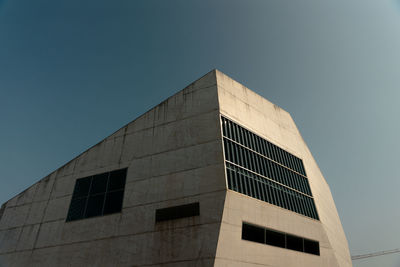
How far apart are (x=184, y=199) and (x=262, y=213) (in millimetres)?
6474

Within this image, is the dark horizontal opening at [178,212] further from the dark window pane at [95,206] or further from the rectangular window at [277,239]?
the dark window pane at [95,206]

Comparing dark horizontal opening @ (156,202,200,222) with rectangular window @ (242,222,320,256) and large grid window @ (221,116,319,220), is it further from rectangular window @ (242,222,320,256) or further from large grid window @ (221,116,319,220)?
rectangular window @ (242,222,320,256)

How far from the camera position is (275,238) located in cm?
2223

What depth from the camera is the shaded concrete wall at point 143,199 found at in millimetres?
19938

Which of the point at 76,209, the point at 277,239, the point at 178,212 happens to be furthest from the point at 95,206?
the point at 277,239

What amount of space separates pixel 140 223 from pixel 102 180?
6.95 metres

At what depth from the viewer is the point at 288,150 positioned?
1209 inches

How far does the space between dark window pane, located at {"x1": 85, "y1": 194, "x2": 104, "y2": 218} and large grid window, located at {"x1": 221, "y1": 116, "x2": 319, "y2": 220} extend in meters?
12.0

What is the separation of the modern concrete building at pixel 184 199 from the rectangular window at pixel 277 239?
8 centimetres

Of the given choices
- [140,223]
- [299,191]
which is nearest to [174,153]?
[140,223]

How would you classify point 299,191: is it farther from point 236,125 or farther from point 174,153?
point 174,153

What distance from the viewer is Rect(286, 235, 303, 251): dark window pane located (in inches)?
911

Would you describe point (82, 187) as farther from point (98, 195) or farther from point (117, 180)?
point (117, 180)

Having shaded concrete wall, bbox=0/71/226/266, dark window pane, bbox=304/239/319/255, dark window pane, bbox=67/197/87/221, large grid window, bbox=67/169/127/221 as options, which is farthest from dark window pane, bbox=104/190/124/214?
dark window pane, bbox=304/239/319/255
